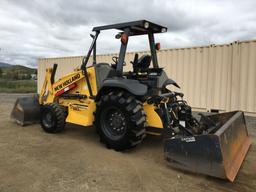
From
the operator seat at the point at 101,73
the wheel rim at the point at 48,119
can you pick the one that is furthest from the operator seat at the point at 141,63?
the wheel rim at the point at 48,119

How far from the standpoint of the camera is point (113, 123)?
4.71 meters

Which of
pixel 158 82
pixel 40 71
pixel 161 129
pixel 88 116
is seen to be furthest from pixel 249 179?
pixel 40 71

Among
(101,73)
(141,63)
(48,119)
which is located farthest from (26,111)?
(141,63)

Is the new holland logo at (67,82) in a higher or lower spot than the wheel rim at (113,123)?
higher

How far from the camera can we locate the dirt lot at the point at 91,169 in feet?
10.8

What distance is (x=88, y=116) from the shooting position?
5.26 meters

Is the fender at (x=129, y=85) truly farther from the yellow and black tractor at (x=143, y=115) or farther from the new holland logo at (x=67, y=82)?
the new holland logo at (x=67, y=82)

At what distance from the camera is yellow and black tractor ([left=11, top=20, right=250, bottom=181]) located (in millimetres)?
3466

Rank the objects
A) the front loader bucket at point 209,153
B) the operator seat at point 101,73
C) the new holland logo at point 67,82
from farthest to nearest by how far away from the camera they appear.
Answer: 1. the new holland logo at point 67,82
2. the operator seat at point 101,73
3. the front loader bucket at point 209,153

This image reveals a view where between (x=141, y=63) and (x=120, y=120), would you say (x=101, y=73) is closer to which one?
(x=141, y=63)

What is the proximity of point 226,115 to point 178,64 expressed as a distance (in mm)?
5266

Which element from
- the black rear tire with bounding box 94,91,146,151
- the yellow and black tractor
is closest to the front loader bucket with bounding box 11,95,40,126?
the yellow and black tractor

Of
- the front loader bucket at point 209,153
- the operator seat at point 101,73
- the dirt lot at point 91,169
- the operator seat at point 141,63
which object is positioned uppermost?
the operator seat at point 141,63

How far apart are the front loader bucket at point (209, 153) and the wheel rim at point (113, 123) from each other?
111cm
